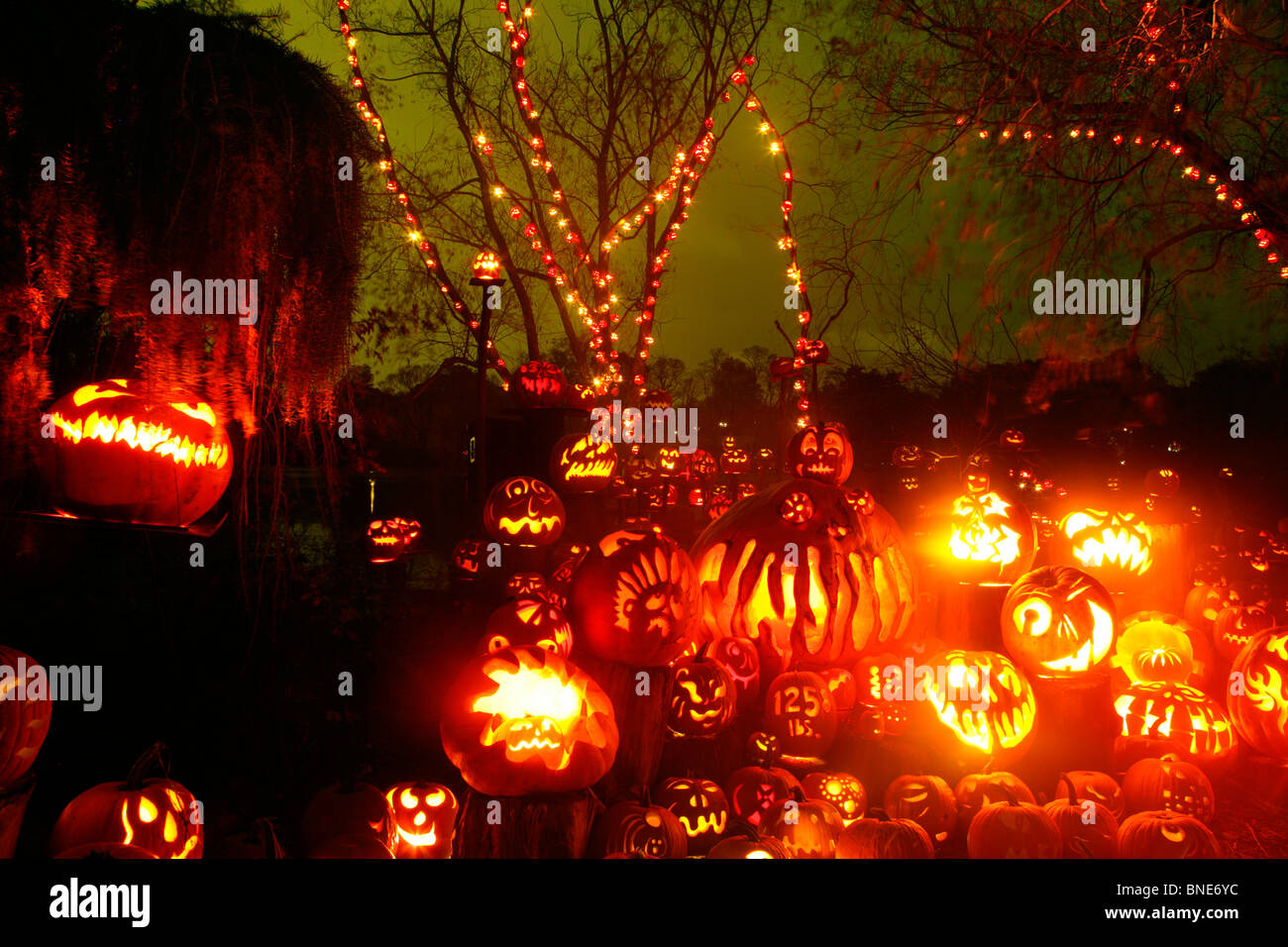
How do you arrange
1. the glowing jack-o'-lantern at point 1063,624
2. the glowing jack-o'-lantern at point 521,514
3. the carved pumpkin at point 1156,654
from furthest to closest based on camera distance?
the glowing jack-o'-lantern at point 521,514 < the carved pumpkin at point 1156,654 < the glowing jack-o'-lantern at point 1063,624

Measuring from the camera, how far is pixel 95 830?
8.80 feet

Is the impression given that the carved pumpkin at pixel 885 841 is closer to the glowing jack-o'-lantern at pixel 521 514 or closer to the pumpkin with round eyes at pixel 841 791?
the pumpkin with round eyes at pixel 841 791

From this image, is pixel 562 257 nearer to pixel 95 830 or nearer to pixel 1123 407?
pixel 1123 407

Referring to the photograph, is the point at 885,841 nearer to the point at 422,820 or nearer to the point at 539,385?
the point at 422,820

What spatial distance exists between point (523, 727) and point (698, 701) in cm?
186

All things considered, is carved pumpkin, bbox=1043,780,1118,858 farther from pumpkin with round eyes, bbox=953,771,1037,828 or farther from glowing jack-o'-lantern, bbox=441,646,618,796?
glowing jack-o'-lantern, bbox=441,646,618,796

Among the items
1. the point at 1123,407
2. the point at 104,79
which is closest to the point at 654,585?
the point at 104,79

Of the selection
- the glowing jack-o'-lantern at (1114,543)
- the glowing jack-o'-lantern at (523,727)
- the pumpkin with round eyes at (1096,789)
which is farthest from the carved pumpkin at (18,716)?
the glowing jack-o'-lantern at (1114,543)

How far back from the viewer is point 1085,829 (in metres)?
3.63

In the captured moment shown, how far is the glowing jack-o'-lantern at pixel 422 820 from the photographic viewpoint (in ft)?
11.1

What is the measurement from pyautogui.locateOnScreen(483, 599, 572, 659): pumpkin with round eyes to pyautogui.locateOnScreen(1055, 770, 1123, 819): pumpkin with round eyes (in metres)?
3.01

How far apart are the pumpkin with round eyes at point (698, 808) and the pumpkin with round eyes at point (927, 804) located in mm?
932

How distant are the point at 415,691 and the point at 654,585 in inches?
94.0

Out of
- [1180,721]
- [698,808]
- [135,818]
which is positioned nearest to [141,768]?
[135,818]
